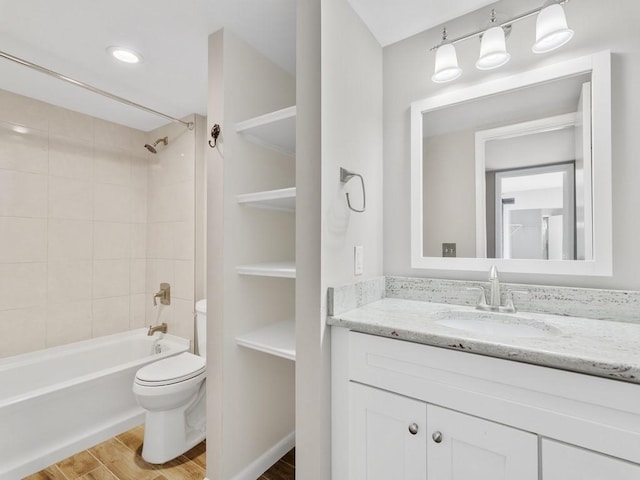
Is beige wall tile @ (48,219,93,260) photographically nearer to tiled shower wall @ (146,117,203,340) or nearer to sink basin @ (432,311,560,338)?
tiled shower wall @ (146,117,203,340)

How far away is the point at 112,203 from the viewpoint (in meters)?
2.72

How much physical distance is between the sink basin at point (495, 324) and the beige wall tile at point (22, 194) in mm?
2833

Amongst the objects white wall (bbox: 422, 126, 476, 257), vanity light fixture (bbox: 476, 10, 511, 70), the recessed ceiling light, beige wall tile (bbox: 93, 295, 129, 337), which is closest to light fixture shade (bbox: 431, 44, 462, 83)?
vanity light fixture (bbox: 476, 10, 511, 70)

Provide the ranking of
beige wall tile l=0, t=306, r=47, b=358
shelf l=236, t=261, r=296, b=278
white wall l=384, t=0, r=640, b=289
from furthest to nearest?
beige wall tile l=0, t=306, r=47, b=358 < shelf l=236, t=261, r=296, b=278 < white wall l=384, t=0, r=640, b=289

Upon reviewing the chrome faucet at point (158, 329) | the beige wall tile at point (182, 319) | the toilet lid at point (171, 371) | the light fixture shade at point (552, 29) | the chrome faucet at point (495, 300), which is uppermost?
the light fixture shade at point (552, 29)

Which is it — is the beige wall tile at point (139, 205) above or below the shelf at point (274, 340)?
above

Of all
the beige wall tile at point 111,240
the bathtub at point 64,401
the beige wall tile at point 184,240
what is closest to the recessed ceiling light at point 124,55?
the beige wall tile at point 184,240

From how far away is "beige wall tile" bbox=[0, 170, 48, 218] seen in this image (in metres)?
2.16

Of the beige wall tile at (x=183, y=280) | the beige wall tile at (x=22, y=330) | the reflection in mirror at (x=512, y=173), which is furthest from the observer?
the beige wall tile at (x=183, y=280)

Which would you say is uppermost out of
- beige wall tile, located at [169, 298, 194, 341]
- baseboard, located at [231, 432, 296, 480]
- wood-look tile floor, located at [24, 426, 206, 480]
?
beige wall tile, located at [169, 298, 194, 341]

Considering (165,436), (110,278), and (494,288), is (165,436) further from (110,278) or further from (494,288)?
(494,288)

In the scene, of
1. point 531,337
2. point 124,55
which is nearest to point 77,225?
point 124,55

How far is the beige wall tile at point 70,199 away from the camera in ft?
7.83

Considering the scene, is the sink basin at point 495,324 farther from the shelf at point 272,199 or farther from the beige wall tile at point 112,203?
the beige wall tile at point 112,203
